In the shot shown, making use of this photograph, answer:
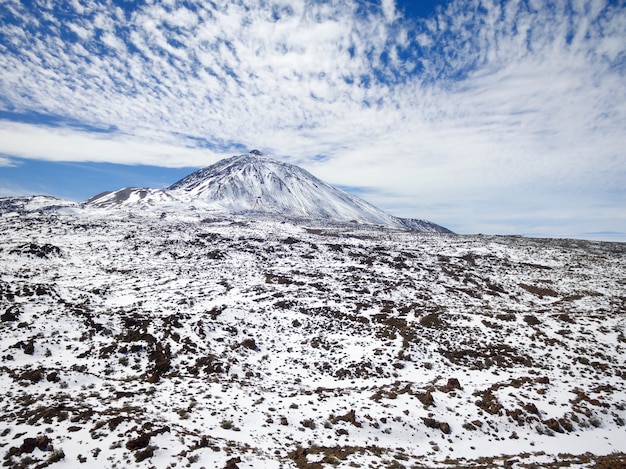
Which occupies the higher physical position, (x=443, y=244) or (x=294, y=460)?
(x=443, y=244)

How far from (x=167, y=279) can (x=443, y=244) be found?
52840 mm

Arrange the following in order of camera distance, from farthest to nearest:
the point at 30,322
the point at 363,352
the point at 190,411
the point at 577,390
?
A: the point at 363,352 < the point at 30,322 < the point at 577,390 < the point at 190,411

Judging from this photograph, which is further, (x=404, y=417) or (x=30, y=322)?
(x=30, y=322)

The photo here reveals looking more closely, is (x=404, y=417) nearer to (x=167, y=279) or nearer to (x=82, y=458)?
(x=82, y=458)

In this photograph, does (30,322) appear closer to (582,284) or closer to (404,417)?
(404,417)

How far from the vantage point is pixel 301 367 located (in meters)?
20.9

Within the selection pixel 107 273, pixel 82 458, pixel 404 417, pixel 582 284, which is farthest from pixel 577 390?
pixel 107 273

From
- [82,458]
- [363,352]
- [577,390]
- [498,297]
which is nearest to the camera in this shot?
[82,458]

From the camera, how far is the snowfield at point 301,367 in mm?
12641

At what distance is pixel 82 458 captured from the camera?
1042 centimetres

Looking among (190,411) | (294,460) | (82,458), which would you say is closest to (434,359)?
(294,460)

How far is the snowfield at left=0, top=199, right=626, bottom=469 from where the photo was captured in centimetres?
1264

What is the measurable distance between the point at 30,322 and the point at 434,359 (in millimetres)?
27050

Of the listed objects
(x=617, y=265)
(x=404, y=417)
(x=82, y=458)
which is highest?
(x=617, y=265)
